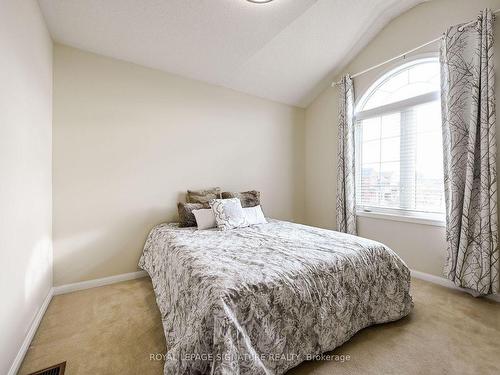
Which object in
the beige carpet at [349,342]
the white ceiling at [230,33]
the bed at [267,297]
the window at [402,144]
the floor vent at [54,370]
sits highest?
the white ceiling at [230,33]

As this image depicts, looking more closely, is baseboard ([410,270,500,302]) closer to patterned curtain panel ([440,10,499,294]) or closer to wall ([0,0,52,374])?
patterned curtain panel ([440,10,499,294])

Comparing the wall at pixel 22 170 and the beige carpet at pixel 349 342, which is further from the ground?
the wall at pixel 22 170

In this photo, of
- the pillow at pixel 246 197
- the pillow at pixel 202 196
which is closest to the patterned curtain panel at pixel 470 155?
the pillow at pixel 246 197

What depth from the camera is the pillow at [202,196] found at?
112 inches

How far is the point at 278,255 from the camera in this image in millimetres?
1655

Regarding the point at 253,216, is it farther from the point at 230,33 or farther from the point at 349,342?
the point at 230,33

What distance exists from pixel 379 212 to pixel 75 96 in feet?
12.1

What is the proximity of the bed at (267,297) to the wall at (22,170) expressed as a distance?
0.83 m

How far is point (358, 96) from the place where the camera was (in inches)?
126

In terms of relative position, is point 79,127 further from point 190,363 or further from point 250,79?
point 190,363

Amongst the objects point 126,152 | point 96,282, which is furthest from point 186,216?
point 96,282

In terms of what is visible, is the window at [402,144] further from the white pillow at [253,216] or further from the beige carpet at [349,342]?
the white pillow at [253,216]

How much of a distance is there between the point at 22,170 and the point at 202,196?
1.63 meters

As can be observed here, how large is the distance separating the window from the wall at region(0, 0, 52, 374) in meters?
3.42
